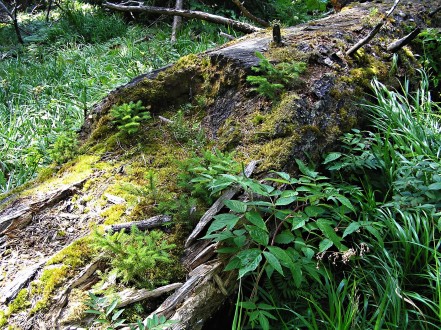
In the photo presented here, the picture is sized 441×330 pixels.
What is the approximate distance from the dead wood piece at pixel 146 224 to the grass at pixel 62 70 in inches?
44.3

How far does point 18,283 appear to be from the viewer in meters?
1.73

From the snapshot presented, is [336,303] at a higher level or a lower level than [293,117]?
lower

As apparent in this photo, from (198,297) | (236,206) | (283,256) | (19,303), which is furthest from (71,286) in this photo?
(283,256)

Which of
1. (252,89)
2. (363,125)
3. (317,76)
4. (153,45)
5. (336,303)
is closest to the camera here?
(336,303)

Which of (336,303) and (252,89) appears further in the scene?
(252,89)

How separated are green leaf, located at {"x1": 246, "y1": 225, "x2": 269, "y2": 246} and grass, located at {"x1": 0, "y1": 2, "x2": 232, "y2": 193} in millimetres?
1789

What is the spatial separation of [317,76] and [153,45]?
3759 millimetres

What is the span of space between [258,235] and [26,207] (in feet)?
4.69

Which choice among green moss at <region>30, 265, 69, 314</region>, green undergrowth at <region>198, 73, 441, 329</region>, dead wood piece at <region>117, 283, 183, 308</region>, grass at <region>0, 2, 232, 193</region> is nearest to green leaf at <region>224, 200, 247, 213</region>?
green undergrowth at <region>198, 73, 441, 329</region>

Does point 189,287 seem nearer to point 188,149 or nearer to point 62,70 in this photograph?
point 188,149

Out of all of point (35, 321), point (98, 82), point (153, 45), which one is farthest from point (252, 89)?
point (153, 45)

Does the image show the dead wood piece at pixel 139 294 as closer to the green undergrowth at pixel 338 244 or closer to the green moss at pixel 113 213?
the green undergrowth at pixel 338 244

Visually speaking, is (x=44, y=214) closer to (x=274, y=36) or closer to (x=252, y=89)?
(x=252, y=89)

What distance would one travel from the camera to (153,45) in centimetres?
591
